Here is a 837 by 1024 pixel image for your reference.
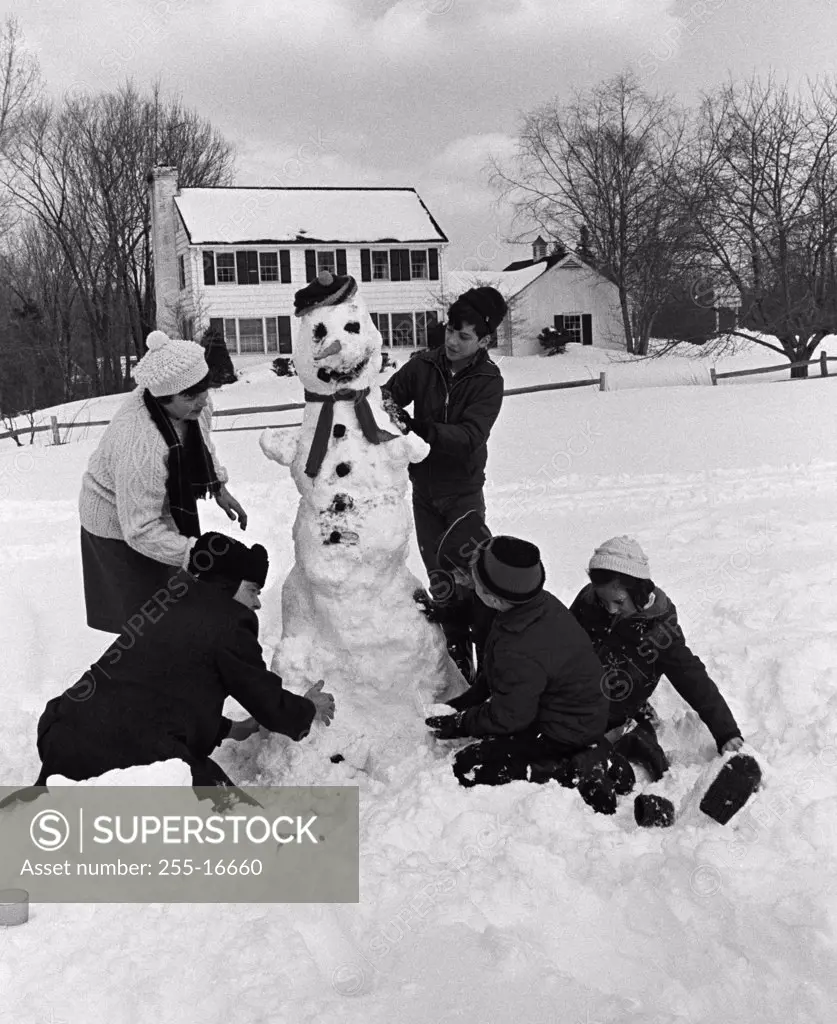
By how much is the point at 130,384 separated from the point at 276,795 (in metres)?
32.6

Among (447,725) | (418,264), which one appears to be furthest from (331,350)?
(418,264)

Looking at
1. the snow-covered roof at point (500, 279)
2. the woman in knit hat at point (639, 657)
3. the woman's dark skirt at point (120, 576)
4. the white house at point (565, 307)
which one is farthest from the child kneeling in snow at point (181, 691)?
the white house at point (565, 307)

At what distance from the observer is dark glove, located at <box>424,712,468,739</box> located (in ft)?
12.6

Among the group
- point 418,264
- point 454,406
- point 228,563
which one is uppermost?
point 418,264

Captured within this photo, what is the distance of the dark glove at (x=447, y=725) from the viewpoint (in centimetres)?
385

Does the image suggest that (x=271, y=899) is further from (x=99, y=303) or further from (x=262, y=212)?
(x=99, y=303)

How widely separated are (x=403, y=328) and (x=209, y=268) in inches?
250

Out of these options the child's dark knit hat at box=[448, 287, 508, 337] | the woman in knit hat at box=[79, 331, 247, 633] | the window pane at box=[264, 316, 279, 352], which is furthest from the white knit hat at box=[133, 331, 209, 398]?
the window pane at box=[264, 316, 279, 352]

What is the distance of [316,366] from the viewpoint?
13.4 ft

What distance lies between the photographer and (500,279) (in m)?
37.0

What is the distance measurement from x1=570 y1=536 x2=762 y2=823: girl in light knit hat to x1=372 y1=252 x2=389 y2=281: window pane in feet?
93.2

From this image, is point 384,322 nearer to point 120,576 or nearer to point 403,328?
point 403,328

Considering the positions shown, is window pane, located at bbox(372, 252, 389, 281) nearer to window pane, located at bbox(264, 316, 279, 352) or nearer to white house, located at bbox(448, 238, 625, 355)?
white house, located at bbox(448, 238, 625, 355)

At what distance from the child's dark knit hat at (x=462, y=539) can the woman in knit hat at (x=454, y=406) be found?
0.14ft
